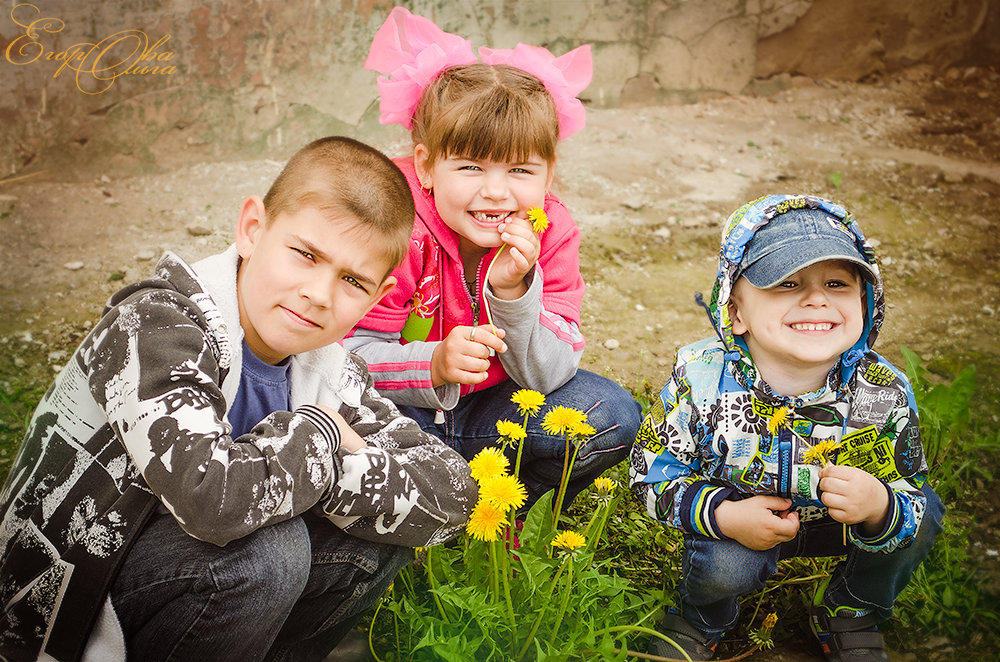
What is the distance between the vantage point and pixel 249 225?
179 cm

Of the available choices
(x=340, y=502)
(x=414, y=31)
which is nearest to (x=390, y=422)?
(x=340, y=502)

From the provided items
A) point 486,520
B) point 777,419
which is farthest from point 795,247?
point 486,520

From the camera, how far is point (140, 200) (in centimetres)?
433

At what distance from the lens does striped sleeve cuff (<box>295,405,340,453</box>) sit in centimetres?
166

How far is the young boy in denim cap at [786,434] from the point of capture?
194 cm

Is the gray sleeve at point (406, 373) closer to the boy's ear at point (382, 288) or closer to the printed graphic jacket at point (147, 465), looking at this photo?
the boy's ear at point (382, 288)

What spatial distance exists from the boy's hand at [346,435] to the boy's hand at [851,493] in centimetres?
99

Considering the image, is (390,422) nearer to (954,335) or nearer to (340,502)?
(340,502)

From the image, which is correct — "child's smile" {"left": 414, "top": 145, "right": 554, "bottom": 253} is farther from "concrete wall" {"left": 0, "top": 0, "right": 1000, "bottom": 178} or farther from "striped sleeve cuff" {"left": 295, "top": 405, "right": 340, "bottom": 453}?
"concrete wall" {"left": 0, "top": 0, "right": 1000, "bottom": 178}

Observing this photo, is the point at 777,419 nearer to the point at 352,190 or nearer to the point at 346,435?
the point at 346,435

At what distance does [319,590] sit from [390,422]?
15.0 inches

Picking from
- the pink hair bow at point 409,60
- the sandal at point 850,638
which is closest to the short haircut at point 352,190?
the pink hair bow at point 409,60

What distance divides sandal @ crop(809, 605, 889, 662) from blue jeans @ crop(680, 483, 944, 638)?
1.4 inches

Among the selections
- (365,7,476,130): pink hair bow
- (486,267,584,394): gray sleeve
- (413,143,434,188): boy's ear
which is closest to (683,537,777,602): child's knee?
(486,267,584,394): gray sleeve
